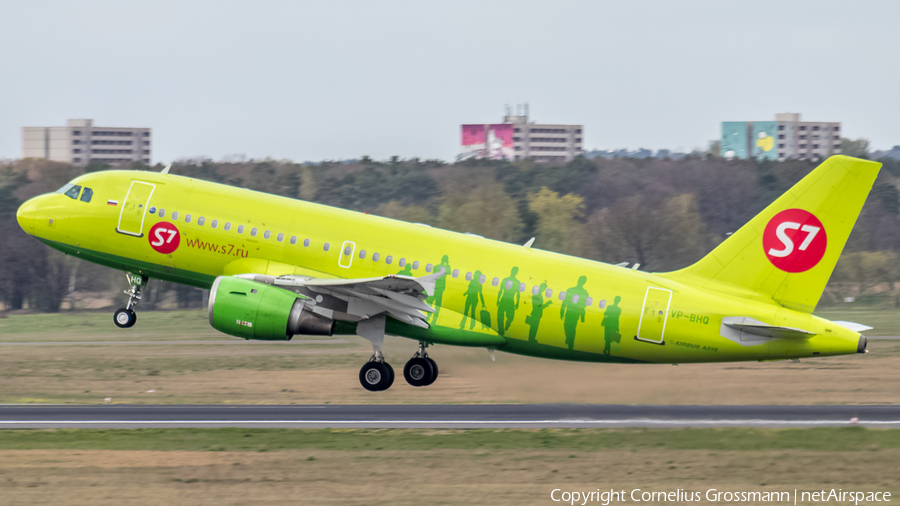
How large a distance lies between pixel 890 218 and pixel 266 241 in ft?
244

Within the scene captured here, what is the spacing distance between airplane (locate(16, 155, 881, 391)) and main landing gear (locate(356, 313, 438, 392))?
0.15 feet

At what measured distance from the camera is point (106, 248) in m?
29.5

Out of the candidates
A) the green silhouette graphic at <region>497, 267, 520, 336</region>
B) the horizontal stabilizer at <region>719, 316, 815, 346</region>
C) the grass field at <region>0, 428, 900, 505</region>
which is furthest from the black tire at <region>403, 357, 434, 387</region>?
the horizontal stabilizer at <region>719, 316, 815, 346</region>

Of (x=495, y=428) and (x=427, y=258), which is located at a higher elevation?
(x=427, y=258)

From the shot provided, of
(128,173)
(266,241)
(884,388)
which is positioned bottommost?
(884,388)

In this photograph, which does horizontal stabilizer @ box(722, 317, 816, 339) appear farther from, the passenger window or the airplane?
the passenger window

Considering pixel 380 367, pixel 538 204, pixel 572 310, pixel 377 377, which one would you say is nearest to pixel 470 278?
pixel 572 310

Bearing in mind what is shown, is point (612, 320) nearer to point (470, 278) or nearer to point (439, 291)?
point (470, 278)

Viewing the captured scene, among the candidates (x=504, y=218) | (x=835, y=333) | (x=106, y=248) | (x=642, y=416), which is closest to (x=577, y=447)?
(x=642, y=416)

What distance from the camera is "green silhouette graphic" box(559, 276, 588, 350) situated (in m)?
27.8

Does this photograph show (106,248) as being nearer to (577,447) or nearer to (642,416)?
(577,447)

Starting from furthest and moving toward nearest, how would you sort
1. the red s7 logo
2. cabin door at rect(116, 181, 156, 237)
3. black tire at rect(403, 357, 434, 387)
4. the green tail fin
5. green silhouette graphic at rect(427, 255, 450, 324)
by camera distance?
black tire at rect(403, 357, 434, 387)
cabin door at rect(116, 181, 156, 237)
the red s7 logo
green silhouette graphic at rect(427, 255, 450, 324)
the green tail fin

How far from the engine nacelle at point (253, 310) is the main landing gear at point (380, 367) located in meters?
1.97

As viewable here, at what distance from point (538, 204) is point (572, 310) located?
165 ft
